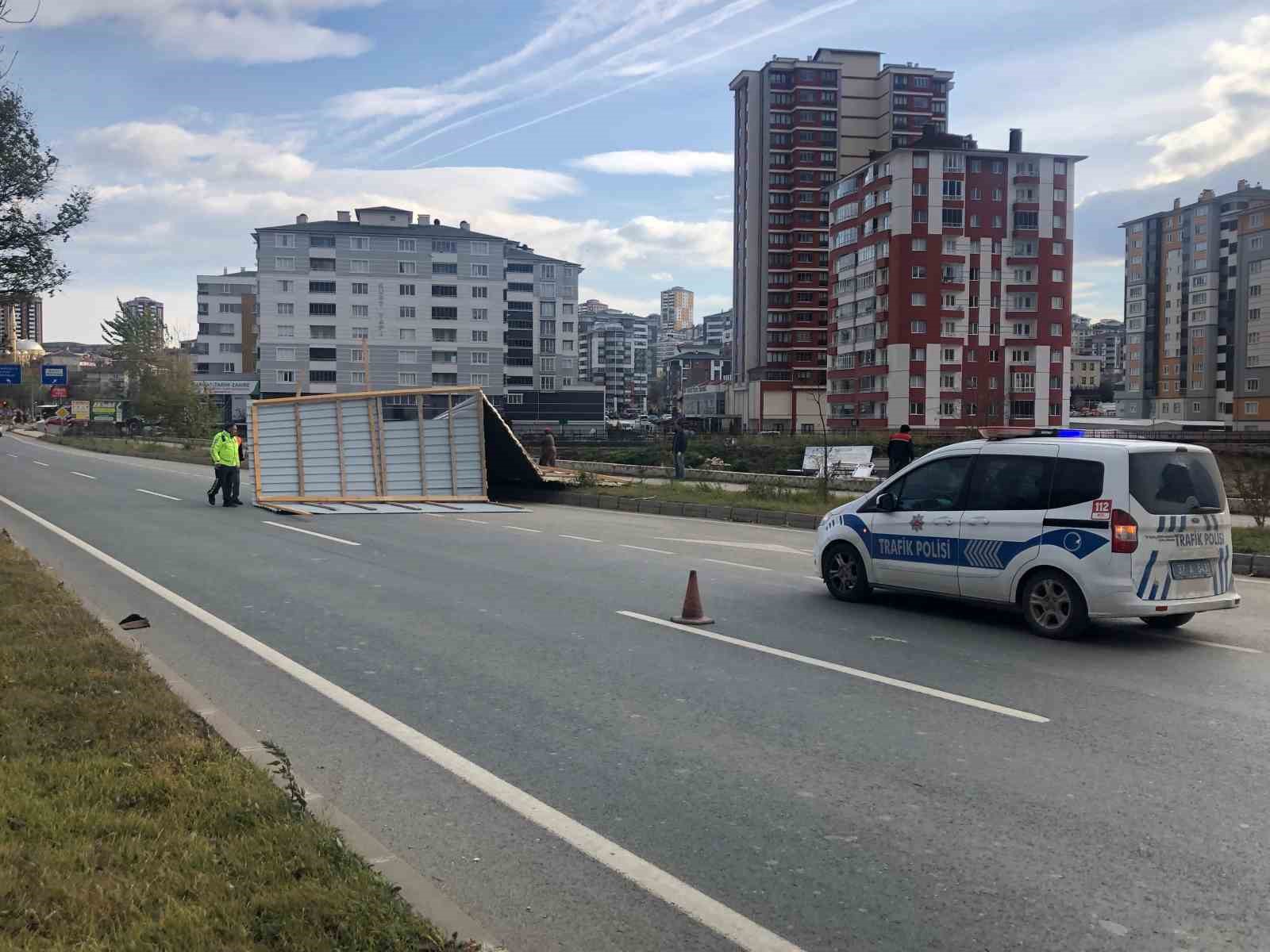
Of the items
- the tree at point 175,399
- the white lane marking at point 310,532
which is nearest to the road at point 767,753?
the white lane marking at point 310,532

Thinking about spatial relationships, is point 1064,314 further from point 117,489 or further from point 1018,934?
point 1018,934

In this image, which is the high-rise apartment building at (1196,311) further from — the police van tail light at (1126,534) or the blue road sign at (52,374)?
the police van tail light at (1126,534)

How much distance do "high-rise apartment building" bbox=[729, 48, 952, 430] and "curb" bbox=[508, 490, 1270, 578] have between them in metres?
75.0

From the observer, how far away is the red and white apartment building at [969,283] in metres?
77.4

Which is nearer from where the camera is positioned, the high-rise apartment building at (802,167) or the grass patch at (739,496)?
the grass patch at (739,496)

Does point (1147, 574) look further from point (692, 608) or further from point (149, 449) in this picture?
point (149, 449)

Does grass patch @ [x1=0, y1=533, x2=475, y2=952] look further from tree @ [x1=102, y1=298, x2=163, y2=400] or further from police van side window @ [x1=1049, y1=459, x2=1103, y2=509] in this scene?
tree @ [x1=102, y1=298, x2=163, y2=400]

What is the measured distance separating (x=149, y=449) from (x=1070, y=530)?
5551cm

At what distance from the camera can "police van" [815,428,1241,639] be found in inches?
332

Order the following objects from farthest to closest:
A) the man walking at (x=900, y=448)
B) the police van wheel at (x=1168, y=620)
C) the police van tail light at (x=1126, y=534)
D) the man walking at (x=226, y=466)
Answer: the man walking at (x=226, y=466), the man walking at (x=900, y=448), the police van wheel at (x=1168, y=620), the police van tail light at (x=1126, y=534)

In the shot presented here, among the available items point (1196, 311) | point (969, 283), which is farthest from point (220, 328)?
point (1196, 311)

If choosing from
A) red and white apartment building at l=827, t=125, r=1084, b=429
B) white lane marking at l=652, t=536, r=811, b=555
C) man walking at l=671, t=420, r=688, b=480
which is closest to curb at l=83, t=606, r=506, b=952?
white lane marking at l=652, t=536, r=811, b=555

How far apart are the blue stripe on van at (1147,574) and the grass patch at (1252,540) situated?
23.2ft

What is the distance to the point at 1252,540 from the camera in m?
15.1
